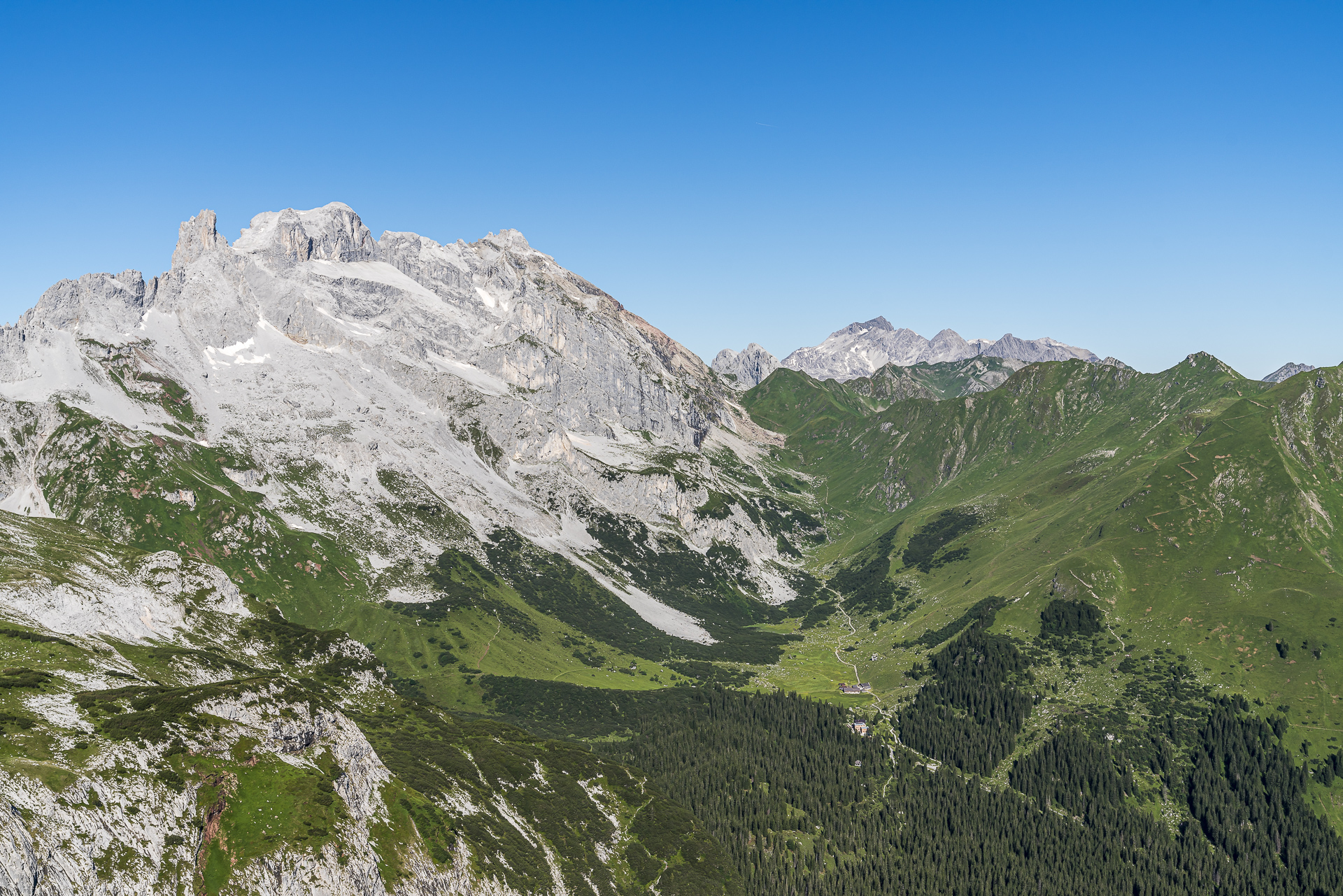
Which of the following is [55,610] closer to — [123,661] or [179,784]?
[123,661]

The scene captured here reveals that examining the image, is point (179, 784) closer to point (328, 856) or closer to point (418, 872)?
point (328, 856)

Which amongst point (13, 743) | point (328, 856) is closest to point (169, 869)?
point (328, 856)

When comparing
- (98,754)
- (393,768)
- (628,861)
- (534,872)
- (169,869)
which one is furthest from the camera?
(628,861)

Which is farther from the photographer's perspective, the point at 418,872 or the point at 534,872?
the point at 534,872

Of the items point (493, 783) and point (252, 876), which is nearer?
point (252, 876)

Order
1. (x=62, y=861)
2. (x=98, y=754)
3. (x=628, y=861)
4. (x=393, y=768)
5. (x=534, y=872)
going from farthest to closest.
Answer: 1. (x=628, y=861)
2. (x=393, y=768)
3. (x=534, y=872)
4. (x=98, y=754)
5. (x=62, y=861)

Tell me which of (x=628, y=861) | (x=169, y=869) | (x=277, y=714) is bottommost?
(x=628, y=861)

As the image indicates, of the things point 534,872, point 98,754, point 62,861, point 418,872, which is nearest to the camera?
point 62,861

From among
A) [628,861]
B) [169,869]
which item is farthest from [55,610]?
[628,861]

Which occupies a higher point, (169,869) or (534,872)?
(169,869)
